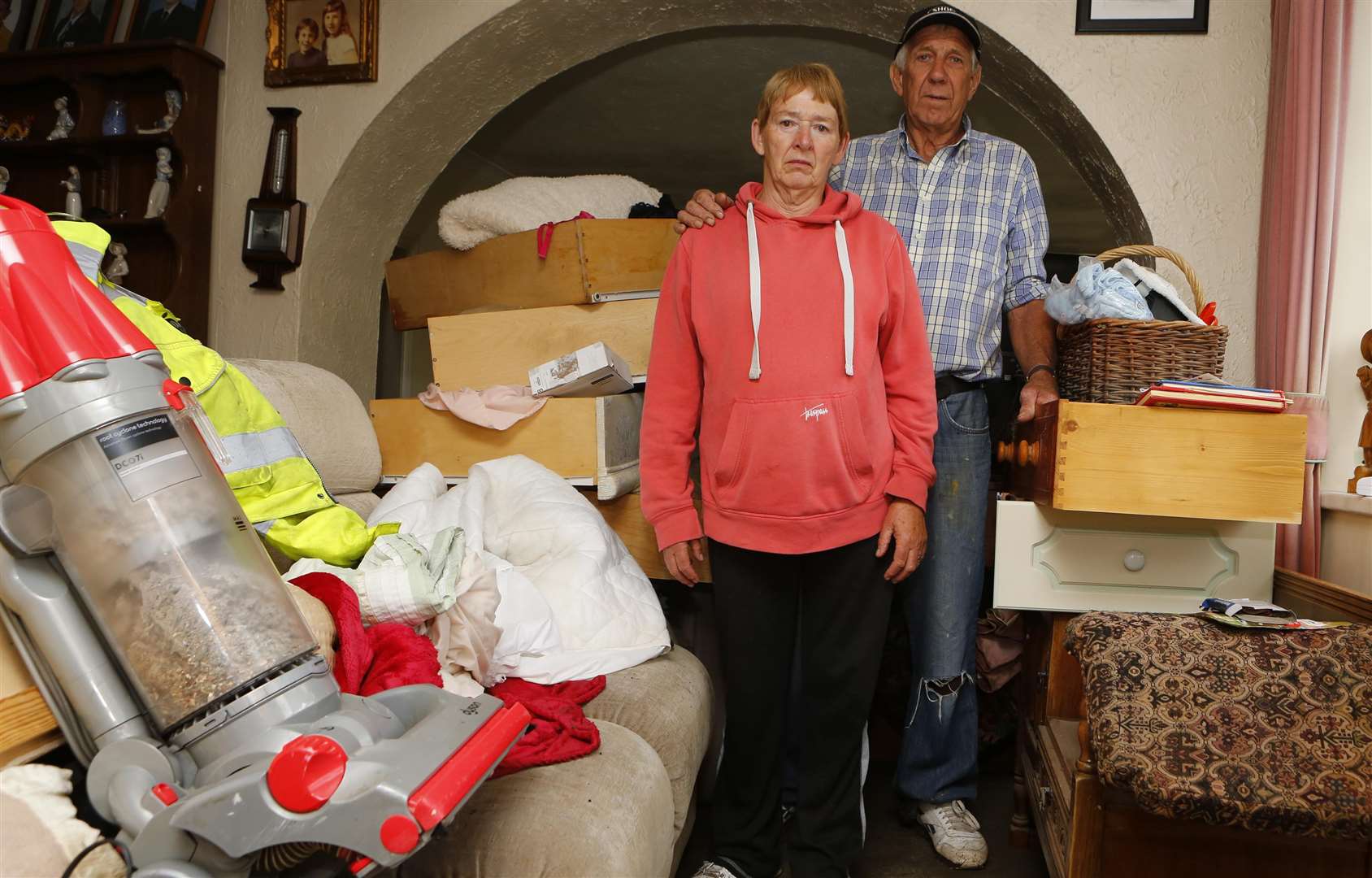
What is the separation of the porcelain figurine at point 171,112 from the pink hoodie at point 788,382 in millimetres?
1724

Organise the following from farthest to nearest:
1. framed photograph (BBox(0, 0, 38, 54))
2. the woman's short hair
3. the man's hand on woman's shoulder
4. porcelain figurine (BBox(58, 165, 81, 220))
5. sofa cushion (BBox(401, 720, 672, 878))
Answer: framed photograph (BBox(0, 0, 38, 54))
porcelain figurine (BBox(58, 165, 81, 220))
the man's hand on woman's shoulder
the woman's short hair
sofa cushion (BBox(401, 720, 672, 878))

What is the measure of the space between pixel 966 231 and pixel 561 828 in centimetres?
129

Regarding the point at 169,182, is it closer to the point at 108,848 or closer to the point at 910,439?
the point at 910,439

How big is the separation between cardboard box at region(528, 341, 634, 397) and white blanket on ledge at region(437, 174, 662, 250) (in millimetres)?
393

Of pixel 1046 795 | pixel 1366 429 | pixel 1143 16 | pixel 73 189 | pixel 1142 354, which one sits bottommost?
pixel 1046 795

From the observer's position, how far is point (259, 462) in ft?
5.04

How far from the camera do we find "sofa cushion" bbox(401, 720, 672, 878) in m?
1.04

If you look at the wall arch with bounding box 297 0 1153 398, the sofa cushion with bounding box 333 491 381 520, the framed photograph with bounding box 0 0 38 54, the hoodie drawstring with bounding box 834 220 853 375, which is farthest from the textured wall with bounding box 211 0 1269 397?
the hoodie drawstring with bounding box 834 220 853 375

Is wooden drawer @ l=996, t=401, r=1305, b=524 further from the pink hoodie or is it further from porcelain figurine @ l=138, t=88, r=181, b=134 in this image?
porcelain figurine @ l=138, t=88, r=181, b=134

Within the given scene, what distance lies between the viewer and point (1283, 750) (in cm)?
117

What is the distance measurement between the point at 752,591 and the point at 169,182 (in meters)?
2.10

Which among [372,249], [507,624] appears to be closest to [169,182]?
[372,249]

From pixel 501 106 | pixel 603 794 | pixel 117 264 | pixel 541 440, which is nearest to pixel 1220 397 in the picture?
pixel 603 794

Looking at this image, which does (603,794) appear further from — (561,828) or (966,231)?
(966,231)
